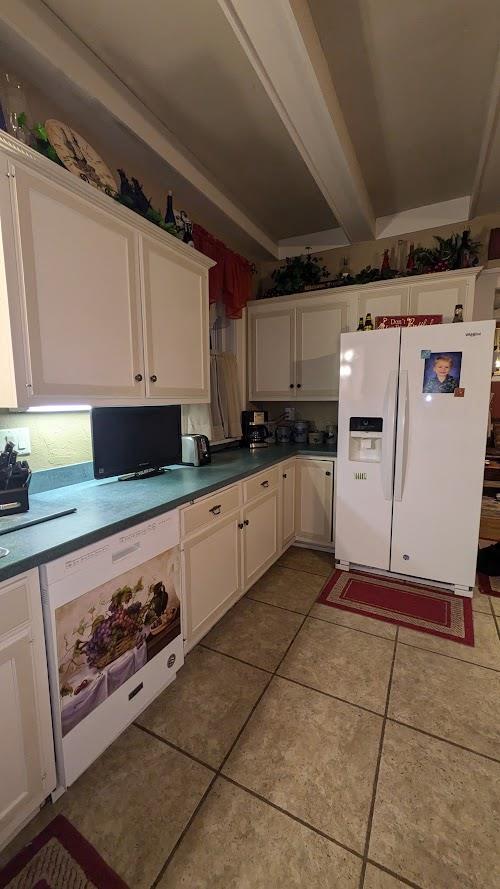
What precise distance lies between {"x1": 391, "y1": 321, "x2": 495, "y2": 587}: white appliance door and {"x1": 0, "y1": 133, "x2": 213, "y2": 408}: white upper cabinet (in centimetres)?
149

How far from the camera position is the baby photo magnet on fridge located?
2191 mm

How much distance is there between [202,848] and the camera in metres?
1.07

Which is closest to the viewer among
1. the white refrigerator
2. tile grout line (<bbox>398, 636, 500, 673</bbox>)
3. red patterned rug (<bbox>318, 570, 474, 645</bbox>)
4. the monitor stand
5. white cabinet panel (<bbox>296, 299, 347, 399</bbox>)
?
tile grout line (<bbox>398, 636, 500, 673</bbox>)

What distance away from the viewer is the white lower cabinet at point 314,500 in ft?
9.57

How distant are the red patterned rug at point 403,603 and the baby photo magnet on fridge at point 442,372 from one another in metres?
1.37

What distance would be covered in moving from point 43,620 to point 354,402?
7.05 ft

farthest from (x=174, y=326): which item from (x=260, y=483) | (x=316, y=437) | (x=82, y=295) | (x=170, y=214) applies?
(x=316, y=437)

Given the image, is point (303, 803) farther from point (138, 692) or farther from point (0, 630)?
point (0, 630)

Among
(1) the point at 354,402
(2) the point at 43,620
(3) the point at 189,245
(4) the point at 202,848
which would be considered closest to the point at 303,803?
(4) the point at 202,848

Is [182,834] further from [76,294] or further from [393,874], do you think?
[76,294]

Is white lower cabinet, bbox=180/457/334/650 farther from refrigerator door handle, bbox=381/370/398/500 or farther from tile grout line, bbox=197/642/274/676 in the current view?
refrigerator door handle, bbox=381/370/398/500

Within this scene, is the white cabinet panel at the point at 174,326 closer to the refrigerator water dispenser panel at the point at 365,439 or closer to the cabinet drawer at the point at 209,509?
the cabinet drawer at the point at 209,509

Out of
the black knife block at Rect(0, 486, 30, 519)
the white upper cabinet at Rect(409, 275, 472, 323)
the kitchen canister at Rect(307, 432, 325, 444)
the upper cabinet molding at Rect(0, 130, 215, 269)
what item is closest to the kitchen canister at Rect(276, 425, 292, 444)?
the kitchen canister at Rect(307, 432, 325, 444)

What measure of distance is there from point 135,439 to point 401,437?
1.69 m
